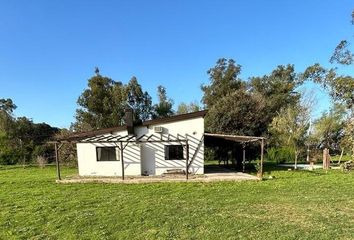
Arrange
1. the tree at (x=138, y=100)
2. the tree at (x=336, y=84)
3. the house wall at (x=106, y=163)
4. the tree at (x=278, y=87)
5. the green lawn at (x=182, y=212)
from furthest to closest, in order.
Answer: the tree at (x=278, y=87), the tree at (x=138, y=100), the house wall at (x=106, y=163), the tree at (x=336, y=84), the green lawn at (x=182, y=212)

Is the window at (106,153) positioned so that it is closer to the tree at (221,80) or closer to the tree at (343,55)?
the tree at (343,55)

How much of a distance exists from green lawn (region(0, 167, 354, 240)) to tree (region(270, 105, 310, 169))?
47.9 feet

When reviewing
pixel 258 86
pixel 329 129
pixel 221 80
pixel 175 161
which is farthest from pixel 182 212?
pixel 258 86

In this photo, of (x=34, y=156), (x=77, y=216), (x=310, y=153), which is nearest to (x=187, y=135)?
(x=77, y=216)

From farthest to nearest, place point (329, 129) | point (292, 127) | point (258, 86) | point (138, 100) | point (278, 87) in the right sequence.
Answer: point (258, 86) < point (278, 87) < point (138, 100) < point (329, 129) < point (292, 127)

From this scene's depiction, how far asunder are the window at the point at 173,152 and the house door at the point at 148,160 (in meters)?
0.83

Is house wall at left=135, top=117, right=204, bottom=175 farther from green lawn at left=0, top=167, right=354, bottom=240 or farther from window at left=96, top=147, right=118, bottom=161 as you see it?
green lawn at left=0, top=167, right=354, bottom=240

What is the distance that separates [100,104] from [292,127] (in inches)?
802

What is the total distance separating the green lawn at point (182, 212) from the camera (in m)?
6.62

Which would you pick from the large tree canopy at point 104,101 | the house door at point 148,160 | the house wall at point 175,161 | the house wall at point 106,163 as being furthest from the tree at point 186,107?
the house wall at point 106,163

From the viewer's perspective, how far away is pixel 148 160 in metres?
18.4

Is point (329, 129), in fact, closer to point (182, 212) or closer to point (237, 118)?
point (237, 118)

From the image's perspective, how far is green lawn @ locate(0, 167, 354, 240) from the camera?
6.62m

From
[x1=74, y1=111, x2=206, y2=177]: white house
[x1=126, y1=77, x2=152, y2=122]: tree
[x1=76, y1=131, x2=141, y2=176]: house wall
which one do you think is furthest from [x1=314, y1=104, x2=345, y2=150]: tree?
[x1=76, y1=131, x2=141, y2=176]: house wall
